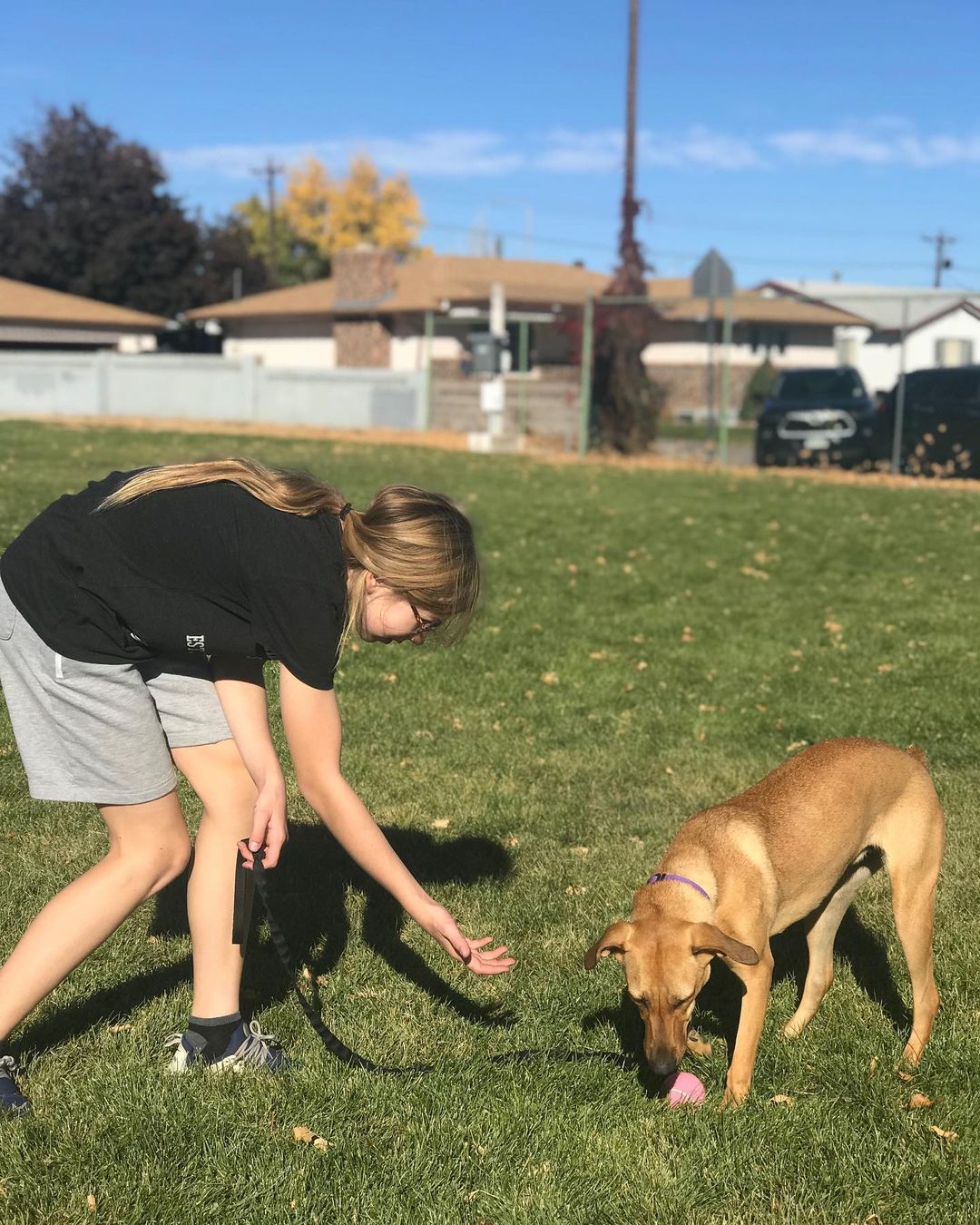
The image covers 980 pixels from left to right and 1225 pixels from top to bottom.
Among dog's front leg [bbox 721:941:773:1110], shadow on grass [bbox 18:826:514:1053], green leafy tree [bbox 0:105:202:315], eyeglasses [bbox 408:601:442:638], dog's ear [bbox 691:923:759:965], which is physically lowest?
shadow on grass [bbox 18:826:514:1053]

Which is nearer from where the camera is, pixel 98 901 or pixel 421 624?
pixel 421 624

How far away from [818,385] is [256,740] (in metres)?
21.5

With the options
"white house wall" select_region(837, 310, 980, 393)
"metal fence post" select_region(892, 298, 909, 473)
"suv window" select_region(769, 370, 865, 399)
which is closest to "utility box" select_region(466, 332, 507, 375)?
"suv window" select_region(769, 370, 865, 399)

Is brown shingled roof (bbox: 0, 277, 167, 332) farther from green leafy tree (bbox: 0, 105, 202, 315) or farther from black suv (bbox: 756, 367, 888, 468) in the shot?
black suv (bbox: 756, 367, 888, 468)

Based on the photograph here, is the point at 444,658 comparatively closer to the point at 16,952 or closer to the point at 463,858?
the point at 463,858

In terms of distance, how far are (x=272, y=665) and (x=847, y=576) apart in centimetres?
615

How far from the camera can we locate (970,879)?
5.23 m

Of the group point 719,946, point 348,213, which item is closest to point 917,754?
point 719,946

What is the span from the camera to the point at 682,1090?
3609mm

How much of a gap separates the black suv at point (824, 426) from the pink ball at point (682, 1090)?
18.9 m

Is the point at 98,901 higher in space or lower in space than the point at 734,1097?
higher

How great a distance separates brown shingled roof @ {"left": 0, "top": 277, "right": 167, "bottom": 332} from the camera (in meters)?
48.3

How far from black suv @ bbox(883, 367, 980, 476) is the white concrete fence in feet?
48.9

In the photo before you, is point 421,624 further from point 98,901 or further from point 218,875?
point 98,901
